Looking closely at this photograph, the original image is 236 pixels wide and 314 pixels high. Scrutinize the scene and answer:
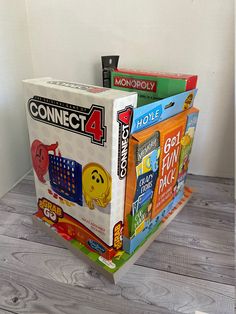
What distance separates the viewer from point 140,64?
84 cm

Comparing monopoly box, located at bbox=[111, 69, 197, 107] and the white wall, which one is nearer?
monopoly box, located at bbox=[111, 69, 197, 107]

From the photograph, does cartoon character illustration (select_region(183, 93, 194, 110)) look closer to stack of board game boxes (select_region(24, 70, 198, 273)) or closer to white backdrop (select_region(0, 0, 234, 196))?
stack of board game boxes (select_region(24, 70, 198, 273))

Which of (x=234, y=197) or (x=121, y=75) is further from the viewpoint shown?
(x=234, y=197)

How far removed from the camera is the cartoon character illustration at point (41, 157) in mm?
583

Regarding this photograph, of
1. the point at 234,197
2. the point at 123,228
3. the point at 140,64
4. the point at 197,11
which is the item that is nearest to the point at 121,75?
the point at 140,64

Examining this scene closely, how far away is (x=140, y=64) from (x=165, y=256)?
59cm

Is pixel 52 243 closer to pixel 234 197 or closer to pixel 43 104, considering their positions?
pixel 43 104

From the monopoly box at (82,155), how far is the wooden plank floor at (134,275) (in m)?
0.06

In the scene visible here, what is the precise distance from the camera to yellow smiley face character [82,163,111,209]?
49 centimetres

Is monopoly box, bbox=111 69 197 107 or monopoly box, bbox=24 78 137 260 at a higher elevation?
monopoly box, bbox=111 69 197 107

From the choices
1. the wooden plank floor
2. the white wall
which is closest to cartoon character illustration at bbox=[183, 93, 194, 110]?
the wooden plank floor

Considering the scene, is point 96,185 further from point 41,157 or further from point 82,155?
point 41,157

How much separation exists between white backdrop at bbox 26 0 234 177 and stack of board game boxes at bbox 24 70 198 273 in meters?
0.18

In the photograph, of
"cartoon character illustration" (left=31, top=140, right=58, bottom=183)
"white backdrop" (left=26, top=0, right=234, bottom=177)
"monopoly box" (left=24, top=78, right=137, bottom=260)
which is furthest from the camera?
"white backdrop" (left=26, top=0, right=234, bottom=177)
